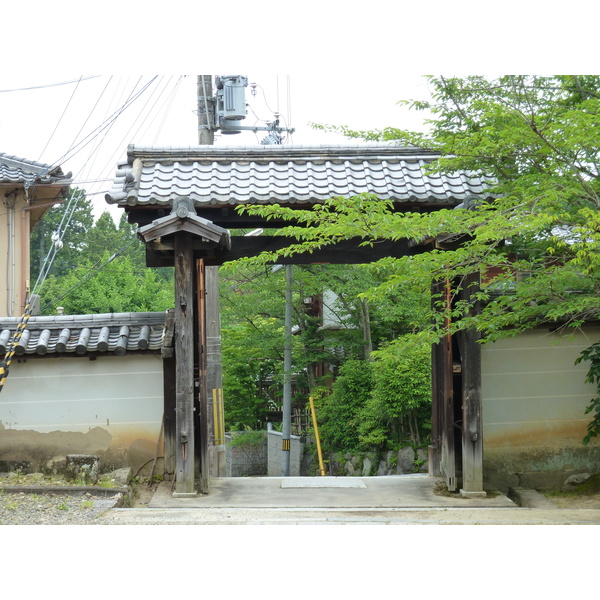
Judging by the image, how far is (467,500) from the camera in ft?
26.3

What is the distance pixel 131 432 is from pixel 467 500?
416cm

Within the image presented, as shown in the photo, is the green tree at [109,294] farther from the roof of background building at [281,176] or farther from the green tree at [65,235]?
the roof of background building at [281,176]

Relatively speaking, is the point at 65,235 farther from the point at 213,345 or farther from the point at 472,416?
the point at 472,416

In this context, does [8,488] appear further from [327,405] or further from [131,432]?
[327,405]

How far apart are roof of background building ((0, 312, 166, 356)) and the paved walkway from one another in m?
1.79

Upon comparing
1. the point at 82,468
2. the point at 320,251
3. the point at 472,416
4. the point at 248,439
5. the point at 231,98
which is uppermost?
the point at 231,98

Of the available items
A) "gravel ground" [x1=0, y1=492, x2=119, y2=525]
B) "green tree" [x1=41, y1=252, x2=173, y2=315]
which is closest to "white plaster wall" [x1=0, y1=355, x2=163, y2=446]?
"gravel ground" [x1=0, y1=492, x2=119, y2=525]

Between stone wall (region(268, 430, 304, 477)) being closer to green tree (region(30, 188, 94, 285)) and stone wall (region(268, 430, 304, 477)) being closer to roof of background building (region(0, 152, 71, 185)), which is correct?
roof of background building (region(0, 152, 71, 185))

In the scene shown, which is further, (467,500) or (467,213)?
(467,500)

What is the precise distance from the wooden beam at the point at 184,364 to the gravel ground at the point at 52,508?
2.71 ft

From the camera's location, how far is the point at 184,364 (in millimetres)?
7992

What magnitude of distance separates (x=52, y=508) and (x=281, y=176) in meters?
4.49

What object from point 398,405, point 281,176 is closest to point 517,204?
point 281,176

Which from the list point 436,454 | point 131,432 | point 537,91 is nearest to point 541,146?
point 537,91
